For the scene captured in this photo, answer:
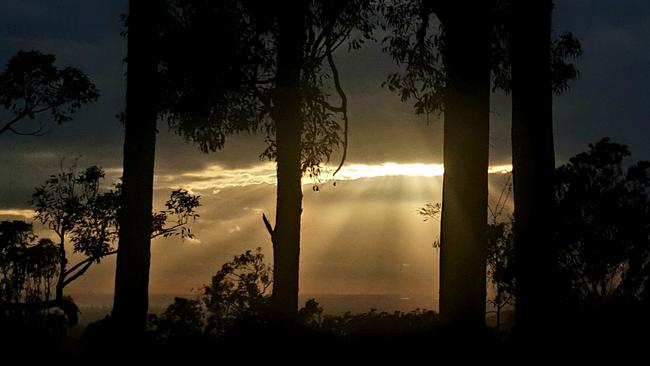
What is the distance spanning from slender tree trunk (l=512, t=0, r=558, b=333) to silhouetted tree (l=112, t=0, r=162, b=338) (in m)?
6.38

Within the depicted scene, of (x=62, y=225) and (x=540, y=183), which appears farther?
(x=62, y=225)

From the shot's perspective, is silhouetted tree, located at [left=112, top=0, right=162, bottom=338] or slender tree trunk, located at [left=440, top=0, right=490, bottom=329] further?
silhouetted tree, located at [left=112, top=0, right=162, bottom=338]

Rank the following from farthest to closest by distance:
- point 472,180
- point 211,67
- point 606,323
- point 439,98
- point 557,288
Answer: point 439,98, point 211,67, point 557,288, point 606,323, point 472,180

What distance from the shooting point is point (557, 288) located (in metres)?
12.6

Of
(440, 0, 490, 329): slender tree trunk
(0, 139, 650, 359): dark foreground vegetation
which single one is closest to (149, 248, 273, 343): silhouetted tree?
(0, 139, 650, 359): dark foreground vegetation

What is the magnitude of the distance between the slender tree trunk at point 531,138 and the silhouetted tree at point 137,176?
20.9ft

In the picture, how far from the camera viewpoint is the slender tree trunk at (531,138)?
12.7 meters

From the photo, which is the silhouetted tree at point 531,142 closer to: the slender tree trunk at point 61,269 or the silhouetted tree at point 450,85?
the silhouetted tree at point 450,85

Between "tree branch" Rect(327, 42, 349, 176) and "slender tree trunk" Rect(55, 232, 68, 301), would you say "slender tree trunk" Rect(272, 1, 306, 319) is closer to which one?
"tree branch" Rect(327, 42, 349, 176)

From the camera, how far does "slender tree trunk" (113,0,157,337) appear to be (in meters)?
12.1

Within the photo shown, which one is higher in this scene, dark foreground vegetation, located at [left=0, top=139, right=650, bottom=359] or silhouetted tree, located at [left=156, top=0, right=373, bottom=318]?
silhouetted tree, located at [left=156, top=0, right=373, bottom=318]

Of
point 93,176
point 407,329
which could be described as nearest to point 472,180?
point 407,329

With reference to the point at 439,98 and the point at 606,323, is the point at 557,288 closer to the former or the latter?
the point at 606,323

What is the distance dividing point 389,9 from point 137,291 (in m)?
13.3
